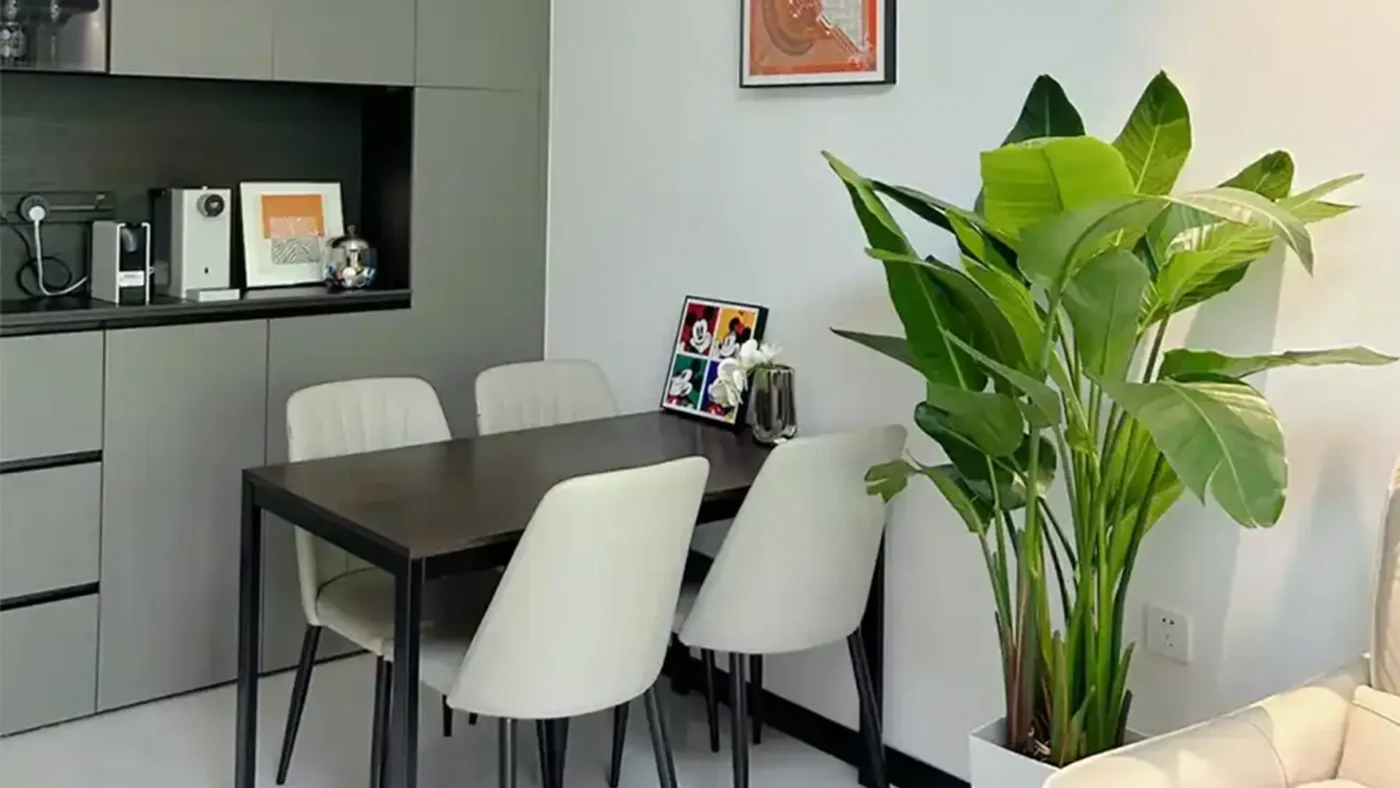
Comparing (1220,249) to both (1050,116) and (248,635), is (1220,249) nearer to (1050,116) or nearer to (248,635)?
(1050,116)

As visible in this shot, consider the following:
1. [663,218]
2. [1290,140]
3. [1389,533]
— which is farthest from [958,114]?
[1389,533]

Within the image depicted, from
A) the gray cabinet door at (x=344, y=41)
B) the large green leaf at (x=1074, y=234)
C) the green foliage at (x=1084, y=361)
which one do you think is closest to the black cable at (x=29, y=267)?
the gray cabinet door at (x=344, y=41)

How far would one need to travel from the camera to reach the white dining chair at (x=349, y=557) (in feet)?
9.86

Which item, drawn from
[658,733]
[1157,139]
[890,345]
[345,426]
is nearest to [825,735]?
[658,733]

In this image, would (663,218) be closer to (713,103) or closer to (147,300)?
(713,103)

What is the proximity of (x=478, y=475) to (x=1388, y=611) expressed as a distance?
1665mm

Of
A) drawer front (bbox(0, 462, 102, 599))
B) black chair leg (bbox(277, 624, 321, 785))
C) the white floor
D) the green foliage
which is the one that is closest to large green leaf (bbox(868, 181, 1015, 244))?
the green foliage

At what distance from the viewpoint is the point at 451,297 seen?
4.07m

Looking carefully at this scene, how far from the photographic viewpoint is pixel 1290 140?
2.51 meters

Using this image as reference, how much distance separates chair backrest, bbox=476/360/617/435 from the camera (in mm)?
3533

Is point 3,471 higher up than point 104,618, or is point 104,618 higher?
point 3,471

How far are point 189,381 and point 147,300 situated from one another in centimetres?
25

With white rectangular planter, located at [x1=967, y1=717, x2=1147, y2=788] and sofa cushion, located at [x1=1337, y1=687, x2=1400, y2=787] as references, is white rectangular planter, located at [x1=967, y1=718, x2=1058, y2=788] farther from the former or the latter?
sofa cushion, located at [x1=1337, y1=687, x2=1400, y2=787]

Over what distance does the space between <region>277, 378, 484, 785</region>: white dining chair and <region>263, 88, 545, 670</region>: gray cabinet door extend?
1.76 feet
